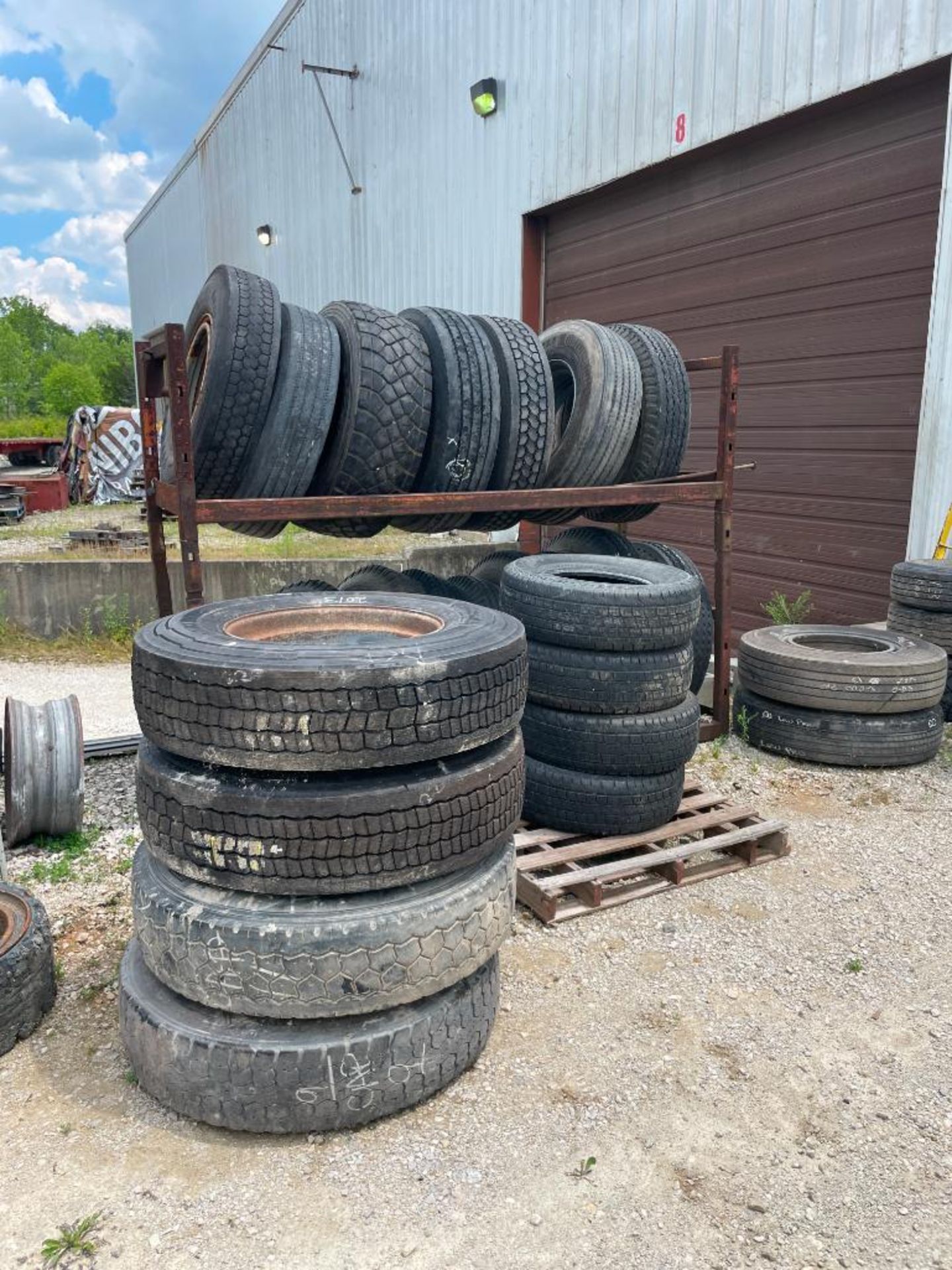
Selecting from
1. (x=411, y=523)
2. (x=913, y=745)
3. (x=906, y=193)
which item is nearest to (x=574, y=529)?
(x=411, y=523)

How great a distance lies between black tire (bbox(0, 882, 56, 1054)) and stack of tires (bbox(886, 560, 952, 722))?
491cm

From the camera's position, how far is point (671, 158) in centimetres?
789

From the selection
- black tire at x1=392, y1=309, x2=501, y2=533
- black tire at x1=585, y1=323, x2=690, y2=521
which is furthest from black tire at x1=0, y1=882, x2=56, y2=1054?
black tire at x1=585, y1=323, x2=690, y2=521

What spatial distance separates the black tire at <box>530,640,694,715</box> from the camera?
379cm

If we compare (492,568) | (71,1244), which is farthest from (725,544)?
(71,1244)

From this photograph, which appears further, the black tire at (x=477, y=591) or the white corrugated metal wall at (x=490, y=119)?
the white corrugated metal wall at (x=490, y=119)

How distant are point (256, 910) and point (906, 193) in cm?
655

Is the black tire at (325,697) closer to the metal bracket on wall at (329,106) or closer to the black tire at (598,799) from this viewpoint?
the black tire at (598,799)

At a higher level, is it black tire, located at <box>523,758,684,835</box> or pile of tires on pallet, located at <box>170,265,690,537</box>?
pile of tires on pallet, located at <box>170,265,690,537</box>

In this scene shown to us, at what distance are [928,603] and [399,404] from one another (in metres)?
3.50

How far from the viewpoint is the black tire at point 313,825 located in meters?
2.24

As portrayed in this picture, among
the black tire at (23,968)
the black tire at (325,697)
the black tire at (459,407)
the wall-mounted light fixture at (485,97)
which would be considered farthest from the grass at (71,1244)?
the wall-mounted light fixture at (485,97)

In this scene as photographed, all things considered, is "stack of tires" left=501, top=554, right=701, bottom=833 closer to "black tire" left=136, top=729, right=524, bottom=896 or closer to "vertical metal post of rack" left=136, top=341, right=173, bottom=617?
"black tire" left=136, top=729, right=524, bottom=896

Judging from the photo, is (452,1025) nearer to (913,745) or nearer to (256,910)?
(256,910)
